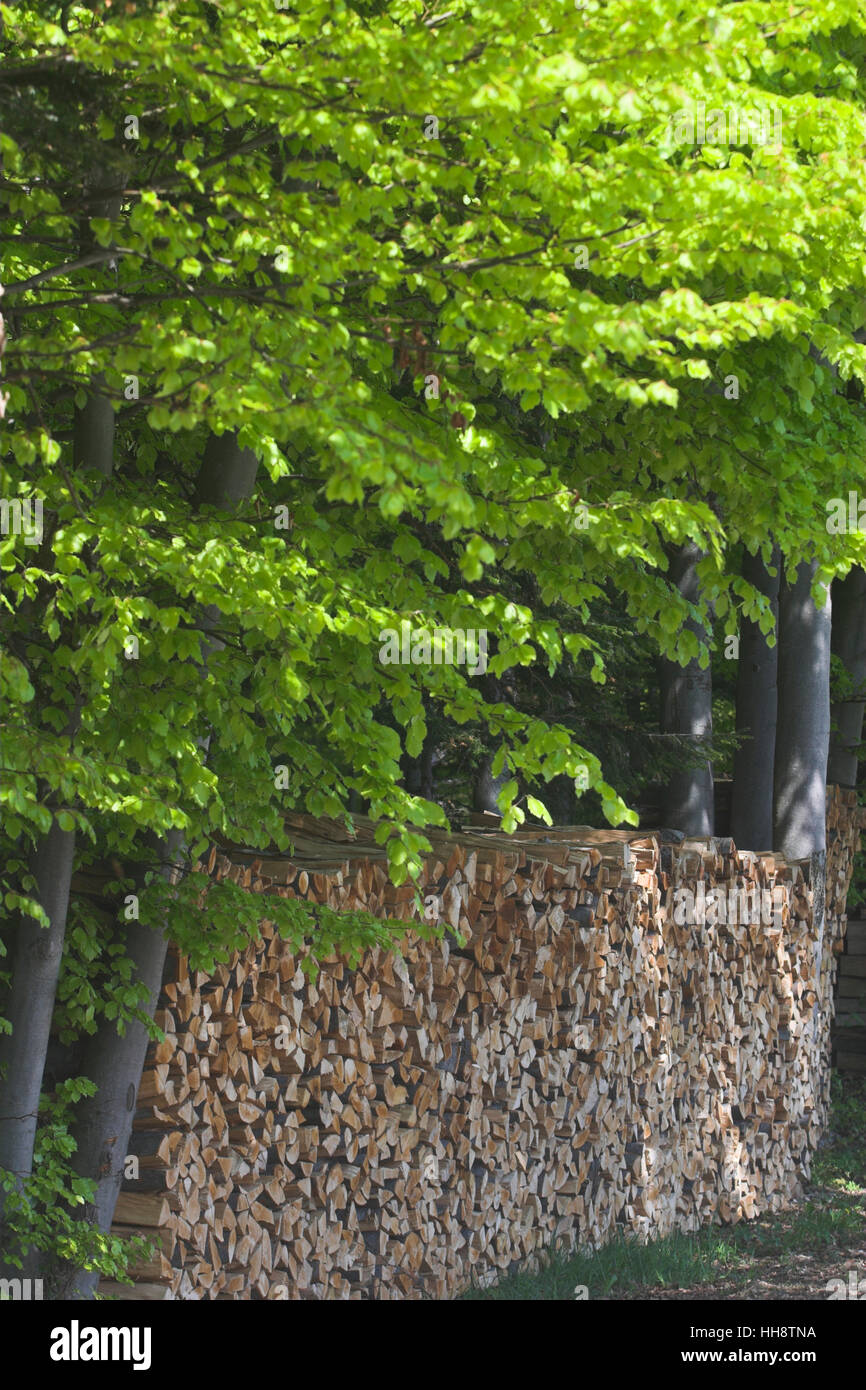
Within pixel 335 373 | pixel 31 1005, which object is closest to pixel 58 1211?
pixel 31 1005

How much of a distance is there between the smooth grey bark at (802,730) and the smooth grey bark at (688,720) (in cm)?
63

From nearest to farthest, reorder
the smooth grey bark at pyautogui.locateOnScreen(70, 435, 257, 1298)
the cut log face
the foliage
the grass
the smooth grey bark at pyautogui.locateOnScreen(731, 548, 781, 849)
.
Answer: the foliage → the smooth grey bark at pyautogui.locateOnScreen(70, 435, 257, 1298) → the cut log face → the grass → the smooth grey bark at pyautogui.locateOnScreen(731, 548, 781, 849)

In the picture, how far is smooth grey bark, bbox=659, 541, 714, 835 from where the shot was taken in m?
11.6

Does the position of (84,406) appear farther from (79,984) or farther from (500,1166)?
(500,1166)

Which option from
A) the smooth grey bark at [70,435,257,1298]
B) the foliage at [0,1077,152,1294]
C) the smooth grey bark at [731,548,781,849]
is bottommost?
the foliage at [0,1077,152,1294]

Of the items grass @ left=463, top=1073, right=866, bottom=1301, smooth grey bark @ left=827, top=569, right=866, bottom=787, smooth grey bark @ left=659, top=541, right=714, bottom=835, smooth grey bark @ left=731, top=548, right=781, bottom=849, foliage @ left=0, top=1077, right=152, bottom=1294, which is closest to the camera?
foliage @ left=0, top=1077, right=152, bottom=1294

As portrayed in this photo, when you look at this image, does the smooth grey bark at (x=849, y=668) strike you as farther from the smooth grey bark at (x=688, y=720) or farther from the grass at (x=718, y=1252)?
the grass at (x=718, y=1252)

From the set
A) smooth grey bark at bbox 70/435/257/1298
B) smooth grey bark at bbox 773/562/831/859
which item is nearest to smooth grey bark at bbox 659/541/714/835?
smooth grey bark at bbox 773/562/831/859

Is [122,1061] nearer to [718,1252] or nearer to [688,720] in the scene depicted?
[718,1252]

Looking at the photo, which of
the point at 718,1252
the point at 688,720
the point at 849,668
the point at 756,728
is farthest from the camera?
the point at 849,668

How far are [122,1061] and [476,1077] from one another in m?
2.49

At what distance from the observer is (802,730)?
465 inches

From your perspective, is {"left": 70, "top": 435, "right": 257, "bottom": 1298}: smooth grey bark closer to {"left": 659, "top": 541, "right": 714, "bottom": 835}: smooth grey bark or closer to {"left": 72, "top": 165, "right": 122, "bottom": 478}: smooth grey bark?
{"left": 72, "top": 165, "right": 122, "bottom": 478}: smooth grey bark

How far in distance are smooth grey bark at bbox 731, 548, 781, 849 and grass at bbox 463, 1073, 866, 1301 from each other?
110 inches
